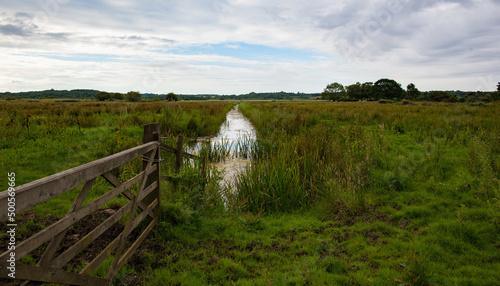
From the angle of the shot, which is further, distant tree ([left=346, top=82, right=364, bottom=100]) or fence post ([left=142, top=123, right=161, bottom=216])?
distant tree ([left=346, top=82, right=364, bottom=100])

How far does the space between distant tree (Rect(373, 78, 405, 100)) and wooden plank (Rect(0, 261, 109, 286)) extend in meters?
91.8

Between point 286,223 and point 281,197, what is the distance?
101 centimetres

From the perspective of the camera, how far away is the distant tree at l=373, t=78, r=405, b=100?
82688 mm

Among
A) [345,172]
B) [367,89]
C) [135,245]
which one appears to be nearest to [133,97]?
[345,172]

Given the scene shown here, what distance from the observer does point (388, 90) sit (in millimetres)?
83375

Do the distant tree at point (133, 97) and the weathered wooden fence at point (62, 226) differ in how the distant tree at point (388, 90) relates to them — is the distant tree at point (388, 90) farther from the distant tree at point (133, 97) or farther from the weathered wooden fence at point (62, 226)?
the weathered wooden fence at point (62, 226)

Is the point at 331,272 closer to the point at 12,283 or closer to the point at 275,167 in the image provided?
the point at 275,167

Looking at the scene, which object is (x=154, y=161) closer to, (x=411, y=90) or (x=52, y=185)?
(x=52, y=185)

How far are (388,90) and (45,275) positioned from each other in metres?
93.2

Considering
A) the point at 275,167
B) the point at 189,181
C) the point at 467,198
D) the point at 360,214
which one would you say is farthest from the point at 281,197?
the point at 467,198

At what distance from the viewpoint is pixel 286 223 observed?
18.4ft

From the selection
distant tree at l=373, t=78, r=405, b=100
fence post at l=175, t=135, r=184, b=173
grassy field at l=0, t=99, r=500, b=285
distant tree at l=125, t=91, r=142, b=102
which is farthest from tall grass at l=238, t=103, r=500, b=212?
distant tree at l=373, t=78, r=405, b=100

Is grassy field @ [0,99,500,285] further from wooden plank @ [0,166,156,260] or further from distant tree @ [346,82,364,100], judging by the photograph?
distant tree @ [346,82,364,100]

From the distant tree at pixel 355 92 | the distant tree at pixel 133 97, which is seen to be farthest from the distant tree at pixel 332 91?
the distant tree at pixel 133 97
